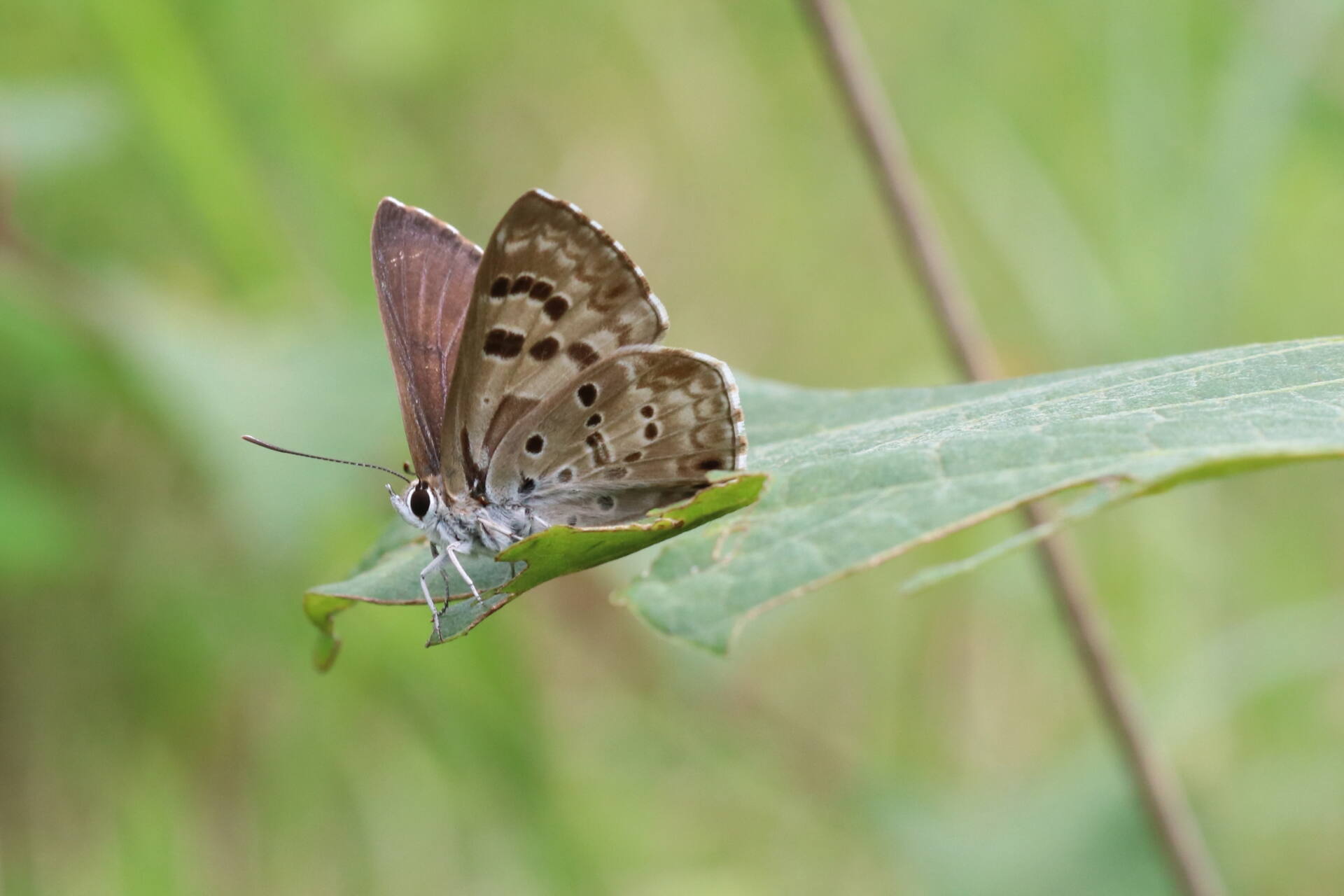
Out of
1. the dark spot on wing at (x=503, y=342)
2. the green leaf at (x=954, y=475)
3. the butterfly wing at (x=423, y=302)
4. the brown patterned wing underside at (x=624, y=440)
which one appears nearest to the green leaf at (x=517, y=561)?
the green leaf at (x=954, y=475)

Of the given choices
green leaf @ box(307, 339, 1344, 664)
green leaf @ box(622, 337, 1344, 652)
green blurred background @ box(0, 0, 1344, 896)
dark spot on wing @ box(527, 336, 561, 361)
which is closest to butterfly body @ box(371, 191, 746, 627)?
dark spot on wing @ box(527, 336, 561, 361)

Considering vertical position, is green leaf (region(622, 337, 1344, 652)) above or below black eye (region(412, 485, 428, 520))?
→ below

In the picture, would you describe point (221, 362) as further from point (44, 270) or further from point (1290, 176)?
point (1290, 176)

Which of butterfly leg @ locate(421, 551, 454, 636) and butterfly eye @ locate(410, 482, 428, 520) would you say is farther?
butterfly eye @ locate(410, 482, 428, 520)

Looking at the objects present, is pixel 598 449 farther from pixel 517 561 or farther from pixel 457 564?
pixel 517 561

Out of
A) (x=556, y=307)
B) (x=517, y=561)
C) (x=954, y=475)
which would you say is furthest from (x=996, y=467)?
(x=556, y=307)

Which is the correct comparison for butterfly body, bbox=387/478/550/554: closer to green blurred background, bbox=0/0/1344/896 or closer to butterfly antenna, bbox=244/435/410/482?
butterfly antenna, bbox=244/435/410/482

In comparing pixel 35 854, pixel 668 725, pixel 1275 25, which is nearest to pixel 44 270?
pixel 35 854
